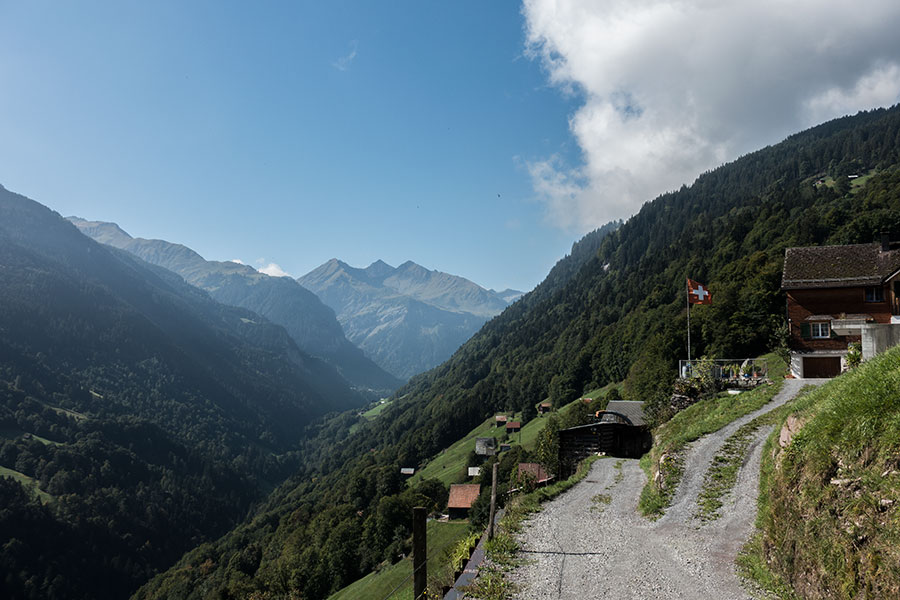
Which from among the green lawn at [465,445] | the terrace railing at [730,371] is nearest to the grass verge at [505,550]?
the terrace railing at [730,371]

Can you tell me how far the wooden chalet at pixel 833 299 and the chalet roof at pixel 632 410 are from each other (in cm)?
1227

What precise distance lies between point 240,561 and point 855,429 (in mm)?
→ 125293

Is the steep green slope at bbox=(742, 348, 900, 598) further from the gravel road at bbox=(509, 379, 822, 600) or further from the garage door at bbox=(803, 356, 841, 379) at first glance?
the garage door at bbox=(803, 356, 841, 379)

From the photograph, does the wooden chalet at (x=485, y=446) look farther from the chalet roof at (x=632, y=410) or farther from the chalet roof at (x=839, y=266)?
the chalet roof at (x=839, y=266)

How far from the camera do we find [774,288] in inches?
2376

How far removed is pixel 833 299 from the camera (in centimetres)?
3469

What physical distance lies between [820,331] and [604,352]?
278 ft

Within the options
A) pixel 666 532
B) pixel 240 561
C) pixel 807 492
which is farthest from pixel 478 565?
pixel 240 561

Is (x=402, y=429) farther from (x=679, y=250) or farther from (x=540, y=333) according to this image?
(x=679, y=250)

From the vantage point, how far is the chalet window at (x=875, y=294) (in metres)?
33.1

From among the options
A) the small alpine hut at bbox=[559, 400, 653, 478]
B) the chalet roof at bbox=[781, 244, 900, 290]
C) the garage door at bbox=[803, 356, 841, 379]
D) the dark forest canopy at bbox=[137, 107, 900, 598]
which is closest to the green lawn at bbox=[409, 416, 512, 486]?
the dark forest canopy at bbox=[137, 107, 900, 598]

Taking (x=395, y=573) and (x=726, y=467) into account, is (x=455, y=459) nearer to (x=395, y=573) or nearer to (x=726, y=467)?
(x=395, y=573)

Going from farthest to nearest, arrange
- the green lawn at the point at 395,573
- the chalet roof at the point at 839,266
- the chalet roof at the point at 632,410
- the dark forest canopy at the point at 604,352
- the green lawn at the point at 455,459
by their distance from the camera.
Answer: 1. the green lawn at the point at 455,459
2. the dark forest canopy at the point at 604,352
3. the green lawn at the point at 395,573
4. the chalet roof at the point at 632,410
5. the chalet roof at the point at 839,266

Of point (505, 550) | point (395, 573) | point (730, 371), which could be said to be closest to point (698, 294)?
point (730, 371)
